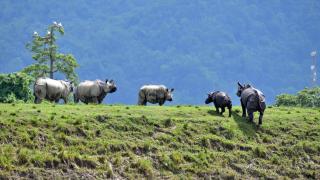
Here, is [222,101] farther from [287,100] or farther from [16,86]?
[287,100]

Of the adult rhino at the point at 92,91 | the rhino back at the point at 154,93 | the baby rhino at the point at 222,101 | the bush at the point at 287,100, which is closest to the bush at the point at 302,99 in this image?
the bush at the point at 287,100

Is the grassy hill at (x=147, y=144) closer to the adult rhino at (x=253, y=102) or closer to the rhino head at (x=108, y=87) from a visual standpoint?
the adult rhino at (x=253, y=102)

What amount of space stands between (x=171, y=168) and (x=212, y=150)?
3864mm

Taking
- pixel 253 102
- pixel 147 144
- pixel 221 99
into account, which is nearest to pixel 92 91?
pixel 221 99

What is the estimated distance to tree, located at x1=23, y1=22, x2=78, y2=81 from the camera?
3494 inches

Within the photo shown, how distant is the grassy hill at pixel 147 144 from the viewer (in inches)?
1305

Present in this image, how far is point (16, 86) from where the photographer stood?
7462 centimetres

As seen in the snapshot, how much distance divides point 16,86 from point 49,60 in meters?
16.1

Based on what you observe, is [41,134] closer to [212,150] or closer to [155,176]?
[155,176]

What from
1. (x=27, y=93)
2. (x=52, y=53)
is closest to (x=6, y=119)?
(x=27, y=93)

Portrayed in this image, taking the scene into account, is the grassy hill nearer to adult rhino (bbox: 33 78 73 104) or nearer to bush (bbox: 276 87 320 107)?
adult rhino (bbox: 33 78 73 104)

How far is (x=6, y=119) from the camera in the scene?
36469 mm

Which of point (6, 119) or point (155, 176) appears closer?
point (155, 176)

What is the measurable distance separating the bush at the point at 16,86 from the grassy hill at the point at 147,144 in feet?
101
